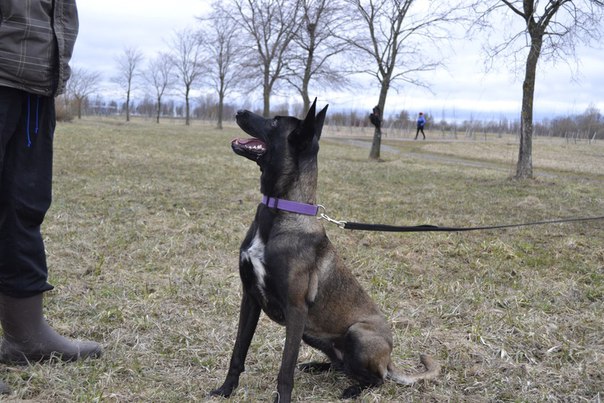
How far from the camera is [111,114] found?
85438mm

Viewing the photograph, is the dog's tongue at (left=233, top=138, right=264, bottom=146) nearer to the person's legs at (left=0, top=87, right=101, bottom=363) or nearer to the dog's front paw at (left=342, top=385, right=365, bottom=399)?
the person's legs at (left=0, top=87, right=101, bottom=363)

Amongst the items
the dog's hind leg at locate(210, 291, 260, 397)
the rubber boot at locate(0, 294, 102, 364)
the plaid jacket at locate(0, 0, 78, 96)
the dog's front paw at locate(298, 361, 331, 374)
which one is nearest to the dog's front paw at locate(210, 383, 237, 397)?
the dog's hind leg at locate(210, 291, 260, 397)

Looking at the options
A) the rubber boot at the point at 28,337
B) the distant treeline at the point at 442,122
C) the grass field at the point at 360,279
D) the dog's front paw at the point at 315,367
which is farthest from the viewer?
the distant treeline at the point at 442,122

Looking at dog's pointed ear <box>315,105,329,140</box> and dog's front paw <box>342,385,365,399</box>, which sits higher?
dog's pointed ear <box>315,105,329,140</box>

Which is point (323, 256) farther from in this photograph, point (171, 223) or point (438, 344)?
point (171, 223)

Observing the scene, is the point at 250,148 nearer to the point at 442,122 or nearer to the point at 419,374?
the point at 419,374

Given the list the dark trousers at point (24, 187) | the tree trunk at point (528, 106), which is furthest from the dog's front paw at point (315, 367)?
the tree trunk at point (528, 106)

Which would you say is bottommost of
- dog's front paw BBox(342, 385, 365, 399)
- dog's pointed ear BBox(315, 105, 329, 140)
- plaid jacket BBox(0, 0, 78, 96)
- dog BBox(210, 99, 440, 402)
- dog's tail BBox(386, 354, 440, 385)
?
dog's front paw BBox(342, 385, 365, 399)

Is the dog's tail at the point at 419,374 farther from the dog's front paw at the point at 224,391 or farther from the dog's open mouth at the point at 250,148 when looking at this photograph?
the dog's open mouth at the point at 250,148

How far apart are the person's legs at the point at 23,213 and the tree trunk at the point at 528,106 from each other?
40.5ft

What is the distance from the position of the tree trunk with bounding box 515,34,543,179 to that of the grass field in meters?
3.59

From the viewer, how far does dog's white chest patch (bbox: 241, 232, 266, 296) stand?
277cm

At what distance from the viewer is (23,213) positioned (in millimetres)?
2844

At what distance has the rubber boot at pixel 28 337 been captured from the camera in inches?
120
